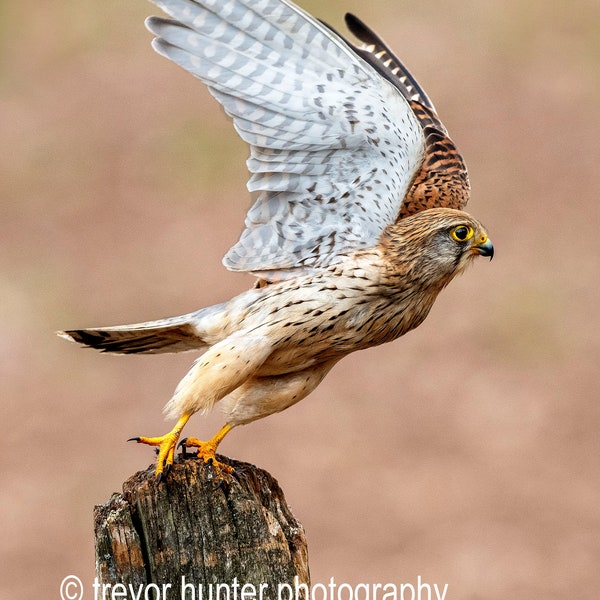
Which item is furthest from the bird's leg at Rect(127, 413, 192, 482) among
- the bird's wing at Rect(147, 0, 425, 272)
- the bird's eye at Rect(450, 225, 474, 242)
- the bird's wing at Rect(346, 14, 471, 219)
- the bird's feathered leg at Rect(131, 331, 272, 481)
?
the bird's wing at Rect(346, 14, 471, 219)

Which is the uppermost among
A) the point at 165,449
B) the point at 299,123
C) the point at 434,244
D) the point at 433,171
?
the point at 433,171

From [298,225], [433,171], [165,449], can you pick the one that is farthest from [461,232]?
[165,449]

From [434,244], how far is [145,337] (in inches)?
55.3

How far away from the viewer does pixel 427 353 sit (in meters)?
12.9

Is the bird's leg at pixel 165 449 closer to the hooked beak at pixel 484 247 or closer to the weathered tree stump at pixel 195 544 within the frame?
the weathered tree stump at pixel 195 544

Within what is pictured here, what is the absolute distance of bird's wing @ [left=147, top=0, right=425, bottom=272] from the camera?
5332 millimetres

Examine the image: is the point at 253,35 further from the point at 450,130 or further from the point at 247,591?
the point at 450,130

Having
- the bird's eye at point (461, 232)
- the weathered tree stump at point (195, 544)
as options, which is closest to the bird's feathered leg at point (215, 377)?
the weathered tree stump at point (195, 544)

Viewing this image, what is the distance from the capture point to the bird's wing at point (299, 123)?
5332mm

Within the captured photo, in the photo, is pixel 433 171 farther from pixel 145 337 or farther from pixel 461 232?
pixel 145 337

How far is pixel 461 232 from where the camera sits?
19.4ft

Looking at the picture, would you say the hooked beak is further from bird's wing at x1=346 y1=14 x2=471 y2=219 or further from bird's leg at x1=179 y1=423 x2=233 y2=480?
bird's leg at x1=179 y1=423 x2=233 y2=480

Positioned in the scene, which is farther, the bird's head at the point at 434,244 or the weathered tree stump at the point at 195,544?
the bird's head at the point at 434,244

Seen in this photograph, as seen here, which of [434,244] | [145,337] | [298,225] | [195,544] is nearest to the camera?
[195,544]
